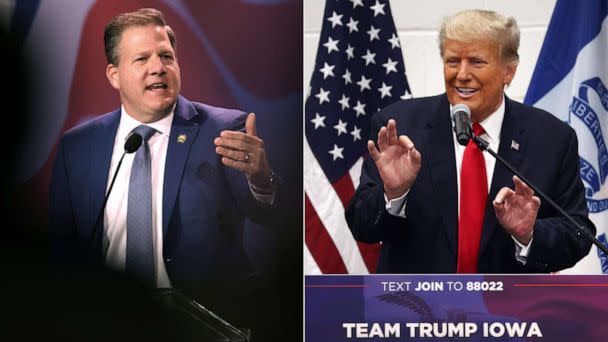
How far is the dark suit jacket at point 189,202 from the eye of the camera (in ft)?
16.6

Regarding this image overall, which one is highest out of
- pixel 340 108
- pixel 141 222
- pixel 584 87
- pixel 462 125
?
pixel 584 87

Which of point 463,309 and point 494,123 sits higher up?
point 494,123

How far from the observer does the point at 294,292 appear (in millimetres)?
5051

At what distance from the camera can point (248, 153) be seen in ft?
16.9

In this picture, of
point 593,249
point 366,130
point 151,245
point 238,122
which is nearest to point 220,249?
point 151,245

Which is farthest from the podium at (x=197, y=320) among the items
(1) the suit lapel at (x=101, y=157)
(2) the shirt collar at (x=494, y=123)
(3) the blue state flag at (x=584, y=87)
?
(3) the blue state flag at (x=584, y=87)

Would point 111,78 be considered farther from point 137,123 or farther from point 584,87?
point 584,87

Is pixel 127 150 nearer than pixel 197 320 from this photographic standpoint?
No

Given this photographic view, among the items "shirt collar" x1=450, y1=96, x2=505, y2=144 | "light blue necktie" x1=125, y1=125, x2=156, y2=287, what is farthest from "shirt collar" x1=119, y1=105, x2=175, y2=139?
"shirt collar" x1=450, y1=96, x2=505, y2=144

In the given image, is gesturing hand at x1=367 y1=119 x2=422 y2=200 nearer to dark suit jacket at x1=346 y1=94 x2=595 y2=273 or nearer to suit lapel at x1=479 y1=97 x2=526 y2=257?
dark suit jacket at x1=346 y1=94 x2=595 y2=273

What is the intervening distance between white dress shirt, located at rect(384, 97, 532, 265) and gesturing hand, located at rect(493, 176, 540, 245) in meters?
0.05

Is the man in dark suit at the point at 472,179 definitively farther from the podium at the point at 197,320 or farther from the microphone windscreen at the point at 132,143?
the microphone windscreen at the point at 132,143

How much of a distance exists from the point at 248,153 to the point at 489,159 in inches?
51.8

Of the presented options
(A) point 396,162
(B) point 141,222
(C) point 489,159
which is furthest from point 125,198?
(C) point 489,159
